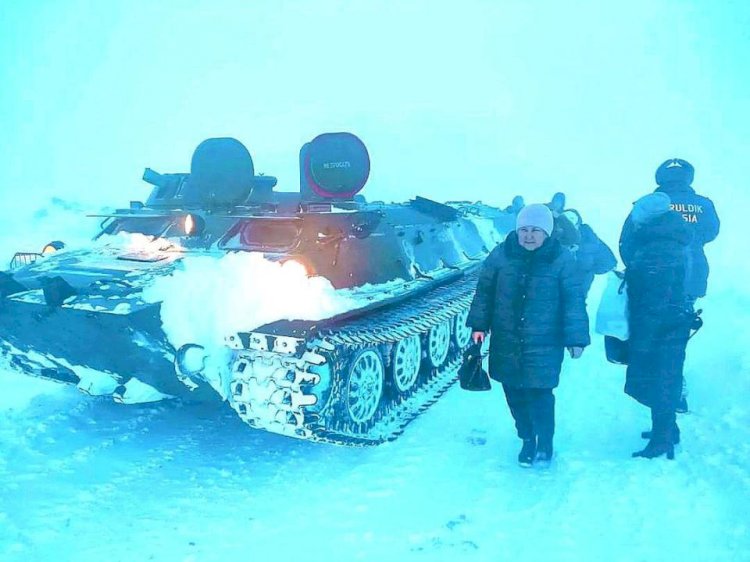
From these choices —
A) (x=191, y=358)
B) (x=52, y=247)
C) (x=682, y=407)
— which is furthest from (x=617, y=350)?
(x=52, y=247)

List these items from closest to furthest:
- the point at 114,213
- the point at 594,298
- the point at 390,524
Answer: the point at 390,524 < the point at 114,213 < the point at 594,298

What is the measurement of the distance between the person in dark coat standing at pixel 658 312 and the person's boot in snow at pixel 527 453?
773 millimetres

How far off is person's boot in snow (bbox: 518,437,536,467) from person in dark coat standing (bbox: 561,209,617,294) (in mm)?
4270

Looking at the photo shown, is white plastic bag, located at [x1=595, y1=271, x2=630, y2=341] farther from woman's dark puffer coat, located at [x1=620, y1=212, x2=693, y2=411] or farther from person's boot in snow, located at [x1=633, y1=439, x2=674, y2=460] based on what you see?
person's boot in snow, located at [x1=633, y1=439, x2=674, y2=460]

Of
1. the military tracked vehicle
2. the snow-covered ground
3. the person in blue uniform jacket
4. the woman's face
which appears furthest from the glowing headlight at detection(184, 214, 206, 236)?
the person in blue uniform jacket

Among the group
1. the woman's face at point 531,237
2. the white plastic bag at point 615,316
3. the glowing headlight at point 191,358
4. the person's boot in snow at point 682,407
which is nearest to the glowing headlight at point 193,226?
the glowing headlight at point 191,358

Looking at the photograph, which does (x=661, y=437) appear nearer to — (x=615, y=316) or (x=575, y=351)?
(x=615, y=316)

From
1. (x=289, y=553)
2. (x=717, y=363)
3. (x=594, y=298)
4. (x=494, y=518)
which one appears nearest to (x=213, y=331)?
(x=289, y=553)

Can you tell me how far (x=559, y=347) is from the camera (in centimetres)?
440

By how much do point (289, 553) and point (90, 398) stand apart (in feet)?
11.1

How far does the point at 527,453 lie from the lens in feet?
15.6

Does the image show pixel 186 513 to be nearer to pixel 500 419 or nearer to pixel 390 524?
pixel 390 524

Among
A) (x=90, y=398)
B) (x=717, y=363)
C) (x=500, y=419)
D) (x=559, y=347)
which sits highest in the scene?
(x=559, y=347)

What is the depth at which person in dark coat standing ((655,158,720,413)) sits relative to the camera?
5.67 meters
